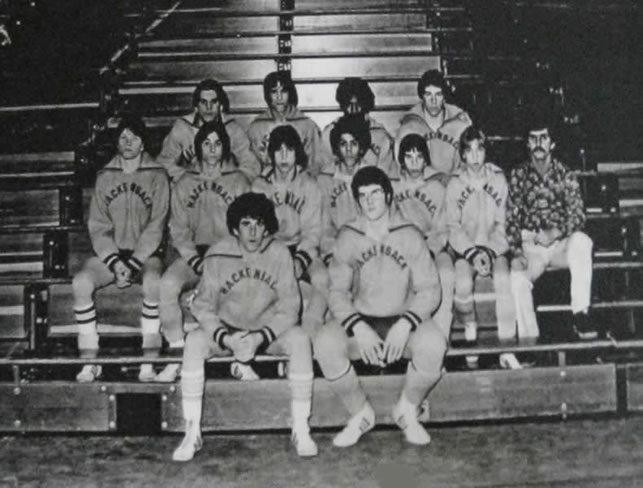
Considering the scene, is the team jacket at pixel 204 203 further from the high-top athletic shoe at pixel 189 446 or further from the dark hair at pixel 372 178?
the high-top athletic shoe at pixel 189 446

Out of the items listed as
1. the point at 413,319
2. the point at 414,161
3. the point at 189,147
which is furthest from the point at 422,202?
the point at 189,147

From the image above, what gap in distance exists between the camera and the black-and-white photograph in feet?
13.2

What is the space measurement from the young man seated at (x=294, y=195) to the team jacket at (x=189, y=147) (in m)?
0.43

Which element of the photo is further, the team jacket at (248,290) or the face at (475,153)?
the face at (475,153)

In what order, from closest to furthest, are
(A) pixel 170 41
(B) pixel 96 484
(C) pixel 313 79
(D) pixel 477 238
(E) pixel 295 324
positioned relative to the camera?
(B) pixel 96 484 < (E) pixel 295 324 < (D) pixel 477 238 < (C) pixel 313 79 < (A) pixel 170 41

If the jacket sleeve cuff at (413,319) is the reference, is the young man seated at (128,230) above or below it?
above

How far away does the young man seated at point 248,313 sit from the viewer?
13.2 ft

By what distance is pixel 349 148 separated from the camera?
4750mm

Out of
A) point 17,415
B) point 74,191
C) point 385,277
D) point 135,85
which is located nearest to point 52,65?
point 135,85

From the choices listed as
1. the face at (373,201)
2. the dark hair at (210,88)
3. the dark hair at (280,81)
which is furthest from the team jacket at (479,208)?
the dark hair at (210,88)

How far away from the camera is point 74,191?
16.4 feet

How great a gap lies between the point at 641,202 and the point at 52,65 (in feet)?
14.9

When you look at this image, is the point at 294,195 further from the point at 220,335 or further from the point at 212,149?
the point at 220,335

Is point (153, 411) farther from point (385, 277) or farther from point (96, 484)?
point (385, 277)
